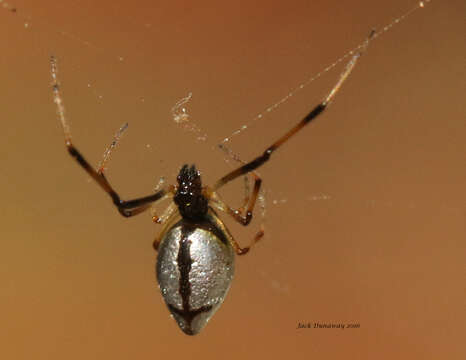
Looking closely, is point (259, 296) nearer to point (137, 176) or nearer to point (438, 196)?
point (137, 176)

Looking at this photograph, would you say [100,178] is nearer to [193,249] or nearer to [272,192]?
[193,249]

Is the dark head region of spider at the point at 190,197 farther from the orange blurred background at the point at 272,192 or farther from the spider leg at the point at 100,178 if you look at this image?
the orange blurred background at the point at 272,192

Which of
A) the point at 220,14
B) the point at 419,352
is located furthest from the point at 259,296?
the point at 220,14

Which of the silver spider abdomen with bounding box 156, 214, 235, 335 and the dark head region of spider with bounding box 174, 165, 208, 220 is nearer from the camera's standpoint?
the silver spider abdomen with bounding box 156, 214, 235, 335

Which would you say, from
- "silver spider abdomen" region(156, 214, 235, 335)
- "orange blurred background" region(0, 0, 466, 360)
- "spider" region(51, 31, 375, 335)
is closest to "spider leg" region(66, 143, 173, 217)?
"spider" region(51, 31, 375, 335)

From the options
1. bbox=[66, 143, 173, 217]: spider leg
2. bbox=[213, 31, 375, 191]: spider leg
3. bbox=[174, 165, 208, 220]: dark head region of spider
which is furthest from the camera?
bbox=[174, 165, 208, 220]: dark head region of spider

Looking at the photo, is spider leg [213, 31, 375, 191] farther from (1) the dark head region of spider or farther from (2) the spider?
Result: (1) the dark head region of spider

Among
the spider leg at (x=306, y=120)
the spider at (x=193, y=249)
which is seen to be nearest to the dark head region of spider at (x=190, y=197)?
the spider at (x=193, y=249)
